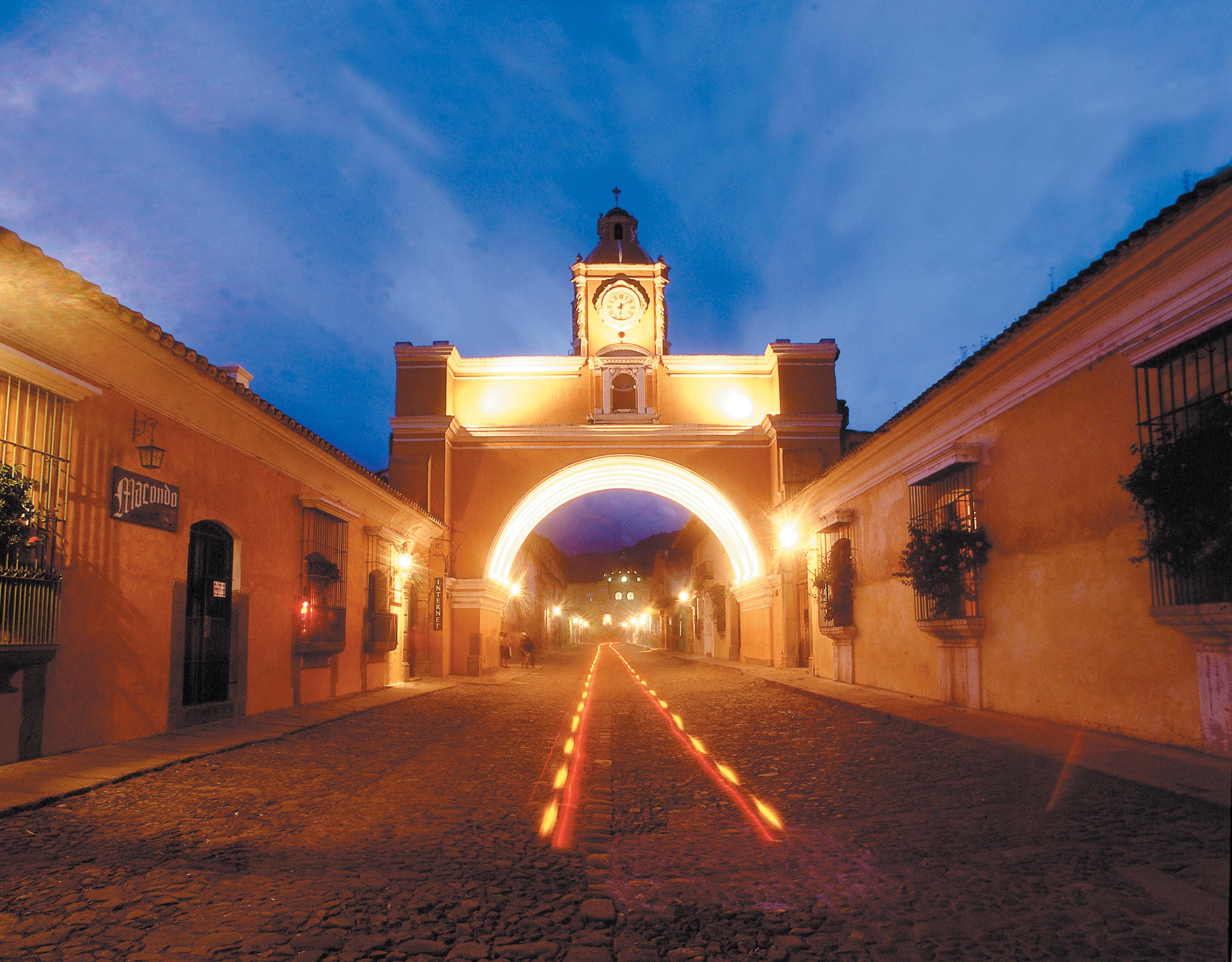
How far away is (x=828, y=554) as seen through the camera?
17984 mm

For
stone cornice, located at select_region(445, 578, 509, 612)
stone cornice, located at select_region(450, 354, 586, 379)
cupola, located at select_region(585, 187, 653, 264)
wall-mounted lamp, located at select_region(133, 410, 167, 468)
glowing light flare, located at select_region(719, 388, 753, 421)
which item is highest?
cupola, located at select_region(585, 187, 653, 264)

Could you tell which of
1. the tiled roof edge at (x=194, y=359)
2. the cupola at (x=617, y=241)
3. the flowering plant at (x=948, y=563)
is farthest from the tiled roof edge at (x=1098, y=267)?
the cupola at (x=617, y=241)

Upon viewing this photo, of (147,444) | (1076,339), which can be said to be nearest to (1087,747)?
(1076,339)

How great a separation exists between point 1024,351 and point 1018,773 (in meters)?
4.86

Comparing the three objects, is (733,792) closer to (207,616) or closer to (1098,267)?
(1098,267)

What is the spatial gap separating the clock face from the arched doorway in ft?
59.9

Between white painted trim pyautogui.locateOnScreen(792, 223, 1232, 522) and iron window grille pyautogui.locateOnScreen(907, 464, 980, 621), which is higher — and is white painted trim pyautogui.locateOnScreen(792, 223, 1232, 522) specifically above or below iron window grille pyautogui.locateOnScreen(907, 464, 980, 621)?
above

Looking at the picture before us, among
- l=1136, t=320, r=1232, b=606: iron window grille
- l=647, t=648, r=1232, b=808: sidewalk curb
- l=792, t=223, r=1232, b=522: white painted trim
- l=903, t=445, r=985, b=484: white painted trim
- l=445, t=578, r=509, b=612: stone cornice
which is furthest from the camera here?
l=445, t=578, r=509, b=612: stone cornice

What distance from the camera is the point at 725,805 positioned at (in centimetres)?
579

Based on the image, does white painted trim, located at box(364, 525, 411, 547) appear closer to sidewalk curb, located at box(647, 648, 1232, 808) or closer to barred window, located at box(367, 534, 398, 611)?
barred window, located at box(367, 534, 398, 611)

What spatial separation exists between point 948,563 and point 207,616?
362 inches

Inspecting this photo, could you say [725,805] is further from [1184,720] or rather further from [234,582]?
[234,582]

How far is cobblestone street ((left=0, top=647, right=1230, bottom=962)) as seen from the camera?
3273mm

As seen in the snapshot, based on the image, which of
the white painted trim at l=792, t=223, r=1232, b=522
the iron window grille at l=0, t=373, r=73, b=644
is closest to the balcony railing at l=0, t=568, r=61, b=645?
the iron window grille at l=0, t=373, r=73, b=644
